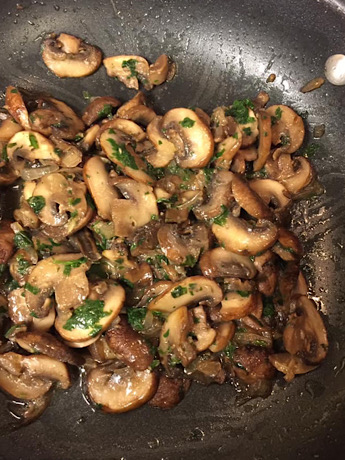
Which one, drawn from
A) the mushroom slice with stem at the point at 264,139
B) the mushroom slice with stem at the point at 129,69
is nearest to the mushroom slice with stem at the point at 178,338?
the mushroom slice with stem at the point at 264,139

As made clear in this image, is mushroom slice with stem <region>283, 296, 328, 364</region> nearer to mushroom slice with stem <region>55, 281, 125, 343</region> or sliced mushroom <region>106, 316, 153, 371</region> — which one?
sliced mushroom <region>106, 316, 153, 371</region>

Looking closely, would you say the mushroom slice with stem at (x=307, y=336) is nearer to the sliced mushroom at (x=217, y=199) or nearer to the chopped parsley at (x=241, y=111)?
the sliced mushroom at (x=217, y=199)

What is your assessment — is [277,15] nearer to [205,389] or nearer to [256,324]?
[256,324]

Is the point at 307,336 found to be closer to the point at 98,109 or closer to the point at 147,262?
the point at 147,262

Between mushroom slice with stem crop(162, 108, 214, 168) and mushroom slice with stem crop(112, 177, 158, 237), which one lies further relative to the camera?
mushroom slice with stem crop(162, 108, 214, 168)

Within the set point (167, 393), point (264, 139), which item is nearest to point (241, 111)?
point (264, 139)

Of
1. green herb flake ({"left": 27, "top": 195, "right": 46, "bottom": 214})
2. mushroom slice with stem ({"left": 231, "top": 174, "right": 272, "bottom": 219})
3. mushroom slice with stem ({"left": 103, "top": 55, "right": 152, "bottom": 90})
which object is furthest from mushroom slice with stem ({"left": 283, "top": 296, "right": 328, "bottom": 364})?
mushroom slice with stem ({"left": 103, "top": 55, "right": 152, "bottom": 90})
